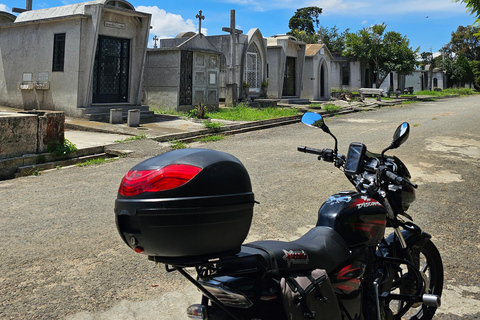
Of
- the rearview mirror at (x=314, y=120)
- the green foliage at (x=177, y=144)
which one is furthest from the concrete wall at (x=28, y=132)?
the rearview mirror at (x=314, y=120)

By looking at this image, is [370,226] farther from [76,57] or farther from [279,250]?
[76,57]

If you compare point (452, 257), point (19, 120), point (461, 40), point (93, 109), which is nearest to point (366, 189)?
point (452, 257)

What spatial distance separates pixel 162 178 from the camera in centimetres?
191

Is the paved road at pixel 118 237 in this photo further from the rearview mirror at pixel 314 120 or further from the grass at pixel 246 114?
the grass at pixel 246 114

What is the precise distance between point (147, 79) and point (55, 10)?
4236 mm

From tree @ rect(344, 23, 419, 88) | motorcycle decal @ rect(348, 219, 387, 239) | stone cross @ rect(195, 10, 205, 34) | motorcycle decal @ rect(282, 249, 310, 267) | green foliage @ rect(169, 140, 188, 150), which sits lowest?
motorcycle decal @ rect(282, 249, 310, 267)

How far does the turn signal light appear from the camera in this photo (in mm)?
1908

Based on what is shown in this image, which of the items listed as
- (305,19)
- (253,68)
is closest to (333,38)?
(305,19)

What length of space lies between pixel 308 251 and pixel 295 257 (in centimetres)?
11

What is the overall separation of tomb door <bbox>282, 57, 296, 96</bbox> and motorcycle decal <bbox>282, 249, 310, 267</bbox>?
24.0 m

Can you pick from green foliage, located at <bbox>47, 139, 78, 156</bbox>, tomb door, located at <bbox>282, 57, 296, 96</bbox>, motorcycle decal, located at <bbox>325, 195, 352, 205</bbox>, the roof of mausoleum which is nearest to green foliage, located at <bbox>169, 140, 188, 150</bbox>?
green foliage, located at <bbox>47, 139, 78, 156</bbox>

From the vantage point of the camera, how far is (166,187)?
6.24 ft

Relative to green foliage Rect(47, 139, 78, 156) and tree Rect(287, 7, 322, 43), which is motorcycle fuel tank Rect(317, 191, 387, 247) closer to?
green foliage Rect(47, 139, 78, 156)

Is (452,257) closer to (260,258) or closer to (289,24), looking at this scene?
(260,258)
